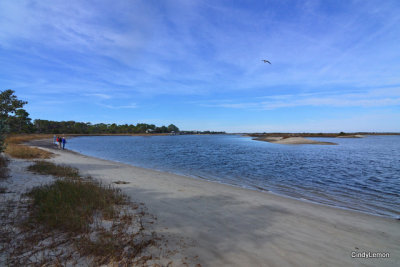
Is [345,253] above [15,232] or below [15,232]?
below

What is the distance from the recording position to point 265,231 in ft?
19.8

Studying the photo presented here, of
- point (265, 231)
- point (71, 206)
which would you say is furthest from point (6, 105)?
point (265, 231)

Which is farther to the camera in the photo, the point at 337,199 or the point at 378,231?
the point at 337,199

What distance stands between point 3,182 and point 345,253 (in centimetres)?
1410

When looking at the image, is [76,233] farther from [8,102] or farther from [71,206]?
[8,102]

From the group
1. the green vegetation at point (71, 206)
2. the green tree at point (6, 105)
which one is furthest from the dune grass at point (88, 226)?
the green tree at point (6, 105)

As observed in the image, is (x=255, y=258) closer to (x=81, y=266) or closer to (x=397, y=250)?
(x=81, y=266)

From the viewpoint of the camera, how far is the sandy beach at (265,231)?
15.0 feet

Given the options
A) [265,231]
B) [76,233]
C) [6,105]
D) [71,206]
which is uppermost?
[6,105]

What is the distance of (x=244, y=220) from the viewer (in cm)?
686

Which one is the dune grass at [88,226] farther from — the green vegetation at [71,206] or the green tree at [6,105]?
the green tree at [6,105]

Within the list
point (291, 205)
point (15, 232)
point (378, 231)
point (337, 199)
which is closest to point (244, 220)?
point (291, 205)

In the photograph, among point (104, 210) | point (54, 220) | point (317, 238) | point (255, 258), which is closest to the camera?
point (255, 258)

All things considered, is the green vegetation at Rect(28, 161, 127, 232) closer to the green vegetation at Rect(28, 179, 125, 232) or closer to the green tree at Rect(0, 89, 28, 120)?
the green vegetation at Rect(28, 179, 125, 232)
